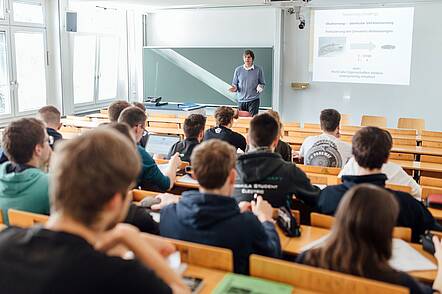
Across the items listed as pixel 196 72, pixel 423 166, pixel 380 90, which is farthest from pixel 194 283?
pixel 196 72

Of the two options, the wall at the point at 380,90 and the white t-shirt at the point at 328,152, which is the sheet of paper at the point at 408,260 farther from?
the wall at the point at 380,90

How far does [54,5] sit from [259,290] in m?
8.17

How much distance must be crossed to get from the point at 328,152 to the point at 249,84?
4.21 meters

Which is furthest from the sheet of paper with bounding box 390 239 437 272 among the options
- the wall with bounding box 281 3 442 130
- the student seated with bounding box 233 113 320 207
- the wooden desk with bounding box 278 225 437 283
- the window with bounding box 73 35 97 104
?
the window with bounding box 73 35 97 104

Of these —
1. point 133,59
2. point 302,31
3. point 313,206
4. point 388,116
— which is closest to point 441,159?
point 313,206

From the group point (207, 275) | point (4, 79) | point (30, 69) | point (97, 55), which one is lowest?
point (207, 275)

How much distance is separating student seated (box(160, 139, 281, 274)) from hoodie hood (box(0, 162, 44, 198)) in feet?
2.69

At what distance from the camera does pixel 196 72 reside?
412 inches

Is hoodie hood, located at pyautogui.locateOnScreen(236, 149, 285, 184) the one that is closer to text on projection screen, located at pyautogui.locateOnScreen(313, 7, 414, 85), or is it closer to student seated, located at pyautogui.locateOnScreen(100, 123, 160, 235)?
student seated, located at pyautogui.locateOnScreen(100, 123, 160, 235)

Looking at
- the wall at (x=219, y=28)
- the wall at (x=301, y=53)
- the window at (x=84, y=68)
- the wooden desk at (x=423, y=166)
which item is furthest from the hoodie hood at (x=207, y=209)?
the window at (x=84, y=68)

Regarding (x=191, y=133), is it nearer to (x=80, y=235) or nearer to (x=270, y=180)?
(x=270, y=180)

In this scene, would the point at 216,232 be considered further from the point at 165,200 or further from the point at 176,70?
the point at 176,70

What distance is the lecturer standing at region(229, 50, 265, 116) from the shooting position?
8469 millimetres

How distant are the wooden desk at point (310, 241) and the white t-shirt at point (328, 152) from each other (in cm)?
191
